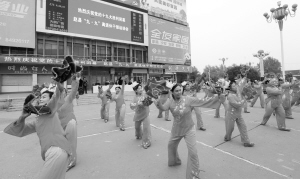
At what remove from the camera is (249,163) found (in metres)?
3.30

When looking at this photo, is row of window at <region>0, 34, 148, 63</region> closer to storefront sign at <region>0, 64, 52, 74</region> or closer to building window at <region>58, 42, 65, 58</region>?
building window at <region>58, 42, 65, 58</region>

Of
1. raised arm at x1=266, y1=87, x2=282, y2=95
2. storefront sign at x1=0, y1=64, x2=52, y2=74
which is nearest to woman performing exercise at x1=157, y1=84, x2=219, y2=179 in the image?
raised arm at x1=266, y1=87, x2=282, y2=95

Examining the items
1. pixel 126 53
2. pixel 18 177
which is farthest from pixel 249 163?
pixel 126 53

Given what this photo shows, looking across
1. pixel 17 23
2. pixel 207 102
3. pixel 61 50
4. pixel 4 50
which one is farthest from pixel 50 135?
pixel 61 50

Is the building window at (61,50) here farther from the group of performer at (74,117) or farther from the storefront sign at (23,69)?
the group of performer at (74,117)

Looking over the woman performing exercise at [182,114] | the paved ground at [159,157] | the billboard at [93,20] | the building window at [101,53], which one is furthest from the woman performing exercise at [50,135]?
the building window at [101,53]

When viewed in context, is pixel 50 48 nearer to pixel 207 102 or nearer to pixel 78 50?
pixel 78 50

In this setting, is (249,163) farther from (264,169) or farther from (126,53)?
(126,53)

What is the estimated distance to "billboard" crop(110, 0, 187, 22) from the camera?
2719 cm

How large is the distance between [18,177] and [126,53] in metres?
24.7

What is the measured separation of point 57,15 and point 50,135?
2177cm

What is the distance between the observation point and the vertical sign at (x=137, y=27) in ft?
84.2

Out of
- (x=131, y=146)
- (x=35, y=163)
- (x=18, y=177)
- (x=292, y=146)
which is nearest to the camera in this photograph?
(x=18, y=177)

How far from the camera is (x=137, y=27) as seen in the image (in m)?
26.1
